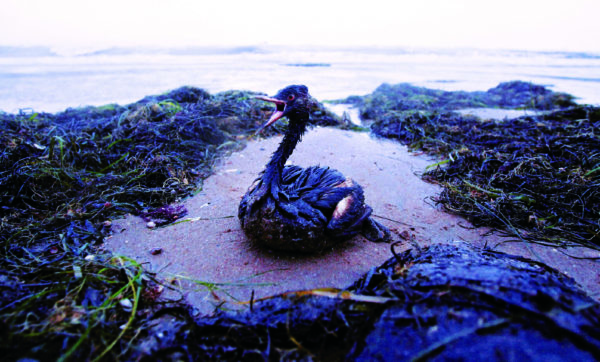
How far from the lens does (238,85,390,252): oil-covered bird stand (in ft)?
7.61

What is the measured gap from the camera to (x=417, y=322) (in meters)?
1.40

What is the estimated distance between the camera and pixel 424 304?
1.48m

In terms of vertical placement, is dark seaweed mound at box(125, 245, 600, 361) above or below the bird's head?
below

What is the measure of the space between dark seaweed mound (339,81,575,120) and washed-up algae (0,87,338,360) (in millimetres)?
3813

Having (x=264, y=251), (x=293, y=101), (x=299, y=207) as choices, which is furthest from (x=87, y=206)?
(x=293, y=101)

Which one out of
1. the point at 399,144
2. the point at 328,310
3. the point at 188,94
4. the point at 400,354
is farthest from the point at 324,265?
the point at 188,94

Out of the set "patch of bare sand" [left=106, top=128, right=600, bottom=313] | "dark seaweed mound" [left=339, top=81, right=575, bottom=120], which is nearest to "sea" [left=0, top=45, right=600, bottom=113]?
"dark seaweed mound" [left=339, top=81, right=575, bottom=120]

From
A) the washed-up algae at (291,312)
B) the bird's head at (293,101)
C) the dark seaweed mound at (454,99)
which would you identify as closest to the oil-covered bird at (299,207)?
the bird's head at (293,101)

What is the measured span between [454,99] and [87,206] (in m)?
9.80

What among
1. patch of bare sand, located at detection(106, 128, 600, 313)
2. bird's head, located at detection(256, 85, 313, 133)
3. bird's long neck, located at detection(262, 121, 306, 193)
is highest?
bird's head, located at detection(256, 85, 313, 133)

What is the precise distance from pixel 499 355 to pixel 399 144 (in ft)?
16.1

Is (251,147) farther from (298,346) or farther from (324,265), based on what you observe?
(298,346)

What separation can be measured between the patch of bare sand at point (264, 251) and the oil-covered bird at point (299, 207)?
0.56 ft

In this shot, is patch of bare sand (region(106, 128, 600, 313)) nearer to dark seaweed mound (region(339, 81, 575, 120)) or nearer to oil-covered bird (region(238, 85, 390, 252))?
oil-covered bird (region(238, 85, 390, 252))
